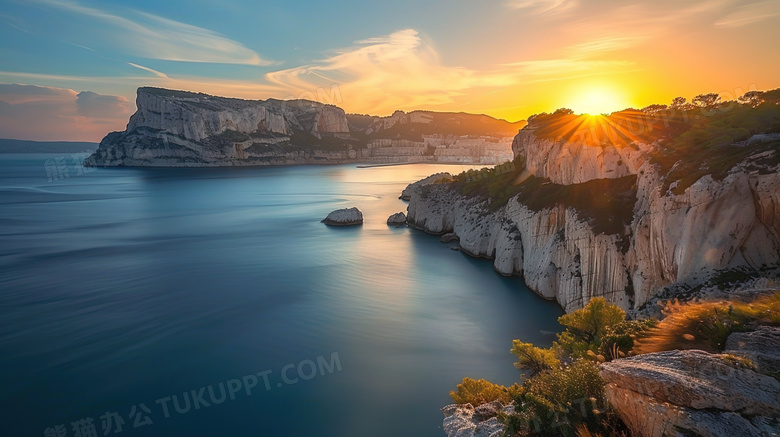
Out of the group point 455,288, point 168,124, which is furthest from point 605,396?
point 168,124

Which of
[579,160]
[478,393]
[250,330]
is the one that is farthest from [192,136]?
[478,393]

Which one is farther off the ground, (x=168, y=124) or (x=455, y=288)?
(x=168, y=124)

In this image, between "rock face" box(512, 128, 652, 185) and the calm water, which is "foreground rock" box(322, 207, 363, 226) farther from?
"rock face" box(512, 128, 652, 185)

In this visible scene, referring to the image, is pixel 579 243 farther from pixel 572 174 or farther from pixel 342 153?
pixel 342 153

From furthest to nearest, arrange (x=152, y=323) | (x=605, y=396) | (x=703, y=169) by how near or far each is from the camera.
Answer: (x=152, y=323), (x=703, y=169), (x=605, y=396)

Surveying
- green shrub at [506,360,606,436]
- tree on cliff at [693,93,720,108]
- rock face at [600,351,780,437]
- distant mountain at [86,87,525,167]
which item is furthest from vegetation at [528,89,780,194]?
distant mountain at [86,87,525,167]

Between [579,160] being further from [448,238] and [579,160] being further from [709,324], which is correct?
[709,324]
